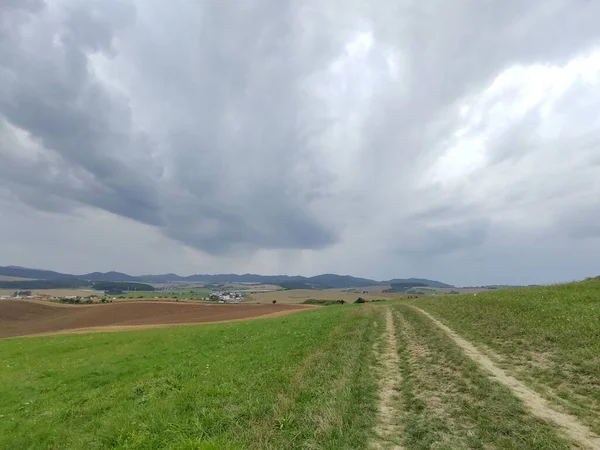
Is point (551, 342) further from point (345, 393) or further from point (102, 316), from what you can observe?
point (102, 316)

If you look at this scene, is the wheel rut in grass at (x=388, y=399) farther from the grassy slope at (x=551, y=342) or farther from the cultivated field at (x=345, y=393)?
Answer: the grassy slope at (x=551, y=342)

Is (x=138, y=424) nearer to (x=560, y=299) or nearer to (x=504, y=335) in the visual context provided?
(x=504, y=335)

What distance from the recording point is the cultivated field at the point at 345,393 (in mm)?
8438

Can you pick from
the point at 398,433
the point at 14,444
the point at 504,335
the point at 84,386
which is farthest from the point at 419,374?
the point at 84,386

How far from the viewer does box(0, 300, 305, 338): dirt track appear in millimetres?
69312

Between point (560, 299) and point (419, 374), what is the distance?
947 inches

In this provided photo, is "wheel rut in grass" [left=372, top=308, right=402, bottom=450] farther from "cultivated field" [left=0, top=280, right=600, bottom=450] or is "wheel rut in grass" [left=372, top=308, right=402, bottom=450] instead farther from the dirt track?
the dirt track

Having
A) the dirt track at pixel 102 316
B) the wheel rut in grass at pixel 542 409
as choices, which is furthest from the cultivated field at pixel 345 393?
the dirt track at pixel 102 316

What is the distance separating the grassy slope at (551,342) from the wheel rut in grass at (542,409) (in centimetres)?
31

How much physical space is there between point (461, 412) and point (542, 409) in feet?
6.69

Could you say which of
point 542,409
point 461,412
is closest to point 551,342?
point 542,409

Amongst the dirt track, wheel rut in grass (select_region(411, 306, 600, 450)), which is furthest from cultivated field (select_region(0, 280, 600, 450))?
the dirt track

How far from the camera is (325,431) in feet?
28.1

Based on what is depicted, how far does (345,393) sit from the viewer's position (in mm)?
11125
